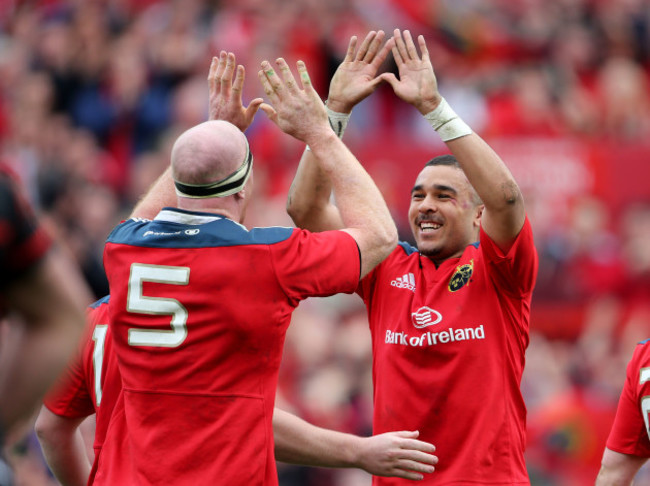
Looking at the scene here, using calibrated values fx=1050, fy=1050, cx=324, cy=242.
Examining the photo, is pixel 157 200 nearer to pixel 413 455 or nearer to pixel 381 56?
pixel 381 56

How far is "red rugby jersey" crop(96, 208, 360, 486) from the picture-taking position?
4293mm

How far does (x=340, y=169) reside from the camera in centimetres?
471

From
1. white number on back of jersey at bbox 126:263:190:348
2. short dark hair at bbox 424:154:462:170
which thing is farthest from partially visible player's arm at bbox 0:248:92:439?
short dark hair at bbox 424:154:462:170

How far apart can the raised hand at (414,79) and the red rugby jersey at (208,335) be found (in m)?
1.14

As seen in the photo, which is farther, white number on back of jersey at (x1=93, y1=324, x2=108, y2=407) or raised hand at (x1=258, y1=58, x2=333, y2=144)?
white number on back of jersey at (x1=93, y1=324, x2=108, y2=407)

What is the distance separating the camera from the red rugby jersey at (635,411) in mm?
5383

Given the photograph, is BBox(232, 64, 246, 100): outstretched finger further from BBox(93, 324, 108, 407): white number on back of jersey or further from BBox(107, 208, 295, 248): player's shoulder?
BBox(93, 324, 108, 407): white number on back of jersey

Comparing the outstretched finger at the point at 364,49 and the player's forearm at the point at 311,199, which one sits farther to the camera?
the player's forearm at the point at 311,199

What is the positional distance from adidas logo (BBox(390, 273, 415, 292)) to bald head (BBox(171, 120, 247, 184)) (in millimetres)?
1475

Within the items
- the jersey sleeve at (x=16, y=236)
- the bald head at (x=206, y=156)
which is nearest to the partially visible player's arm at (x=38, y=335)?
the jersey sleeve at (x=16, y=236)

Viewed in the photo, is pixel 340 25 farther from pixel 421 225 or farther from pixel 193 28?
pixel 421 225

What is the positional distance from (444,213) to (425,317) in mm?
612

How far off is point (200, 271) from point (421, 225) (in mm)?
1720

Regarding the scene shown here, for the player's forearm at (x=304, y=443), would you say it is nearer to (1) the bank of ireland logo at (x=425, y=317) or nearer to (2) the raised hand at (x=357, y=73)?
(1) the bank of ireland logo at (x=425, y=317)
